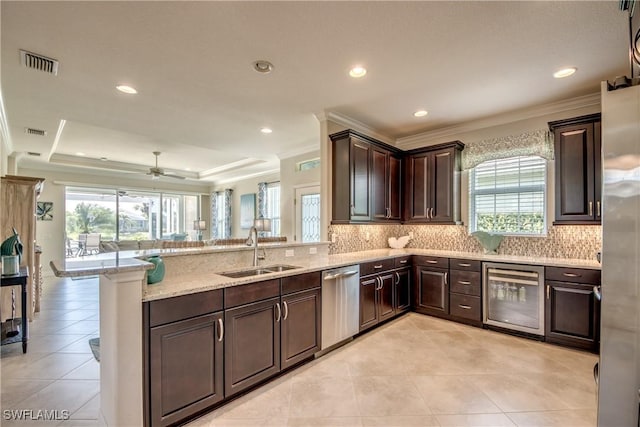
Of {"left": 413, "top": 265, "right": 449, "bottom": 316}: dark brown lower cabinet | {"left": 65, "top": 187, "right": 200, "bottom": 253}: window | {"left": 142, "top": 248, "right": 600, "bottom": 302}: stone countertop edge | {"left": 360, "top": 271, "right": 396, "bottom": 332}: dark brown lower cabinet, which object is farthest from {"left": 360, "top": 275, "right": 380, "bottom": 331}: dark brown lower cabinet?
{"left": 65, "top": 187, "right": 200, "bottom": 253}: window

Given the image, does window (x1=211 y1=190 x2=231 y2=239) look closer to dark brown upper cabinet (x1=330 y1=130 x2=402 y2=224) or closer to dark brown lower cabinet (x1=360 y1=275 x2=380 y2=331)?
dark brown upper cabinet (x1=330 y1=130 x2=402 y2=224)

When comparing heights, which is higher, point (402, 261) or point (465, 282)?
point (402, 261)

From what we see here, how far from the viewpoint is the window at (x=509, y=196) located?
384 cm

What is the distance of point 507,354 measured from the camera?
297 centimetres

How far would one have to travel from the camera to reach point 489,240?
4082 millimetres

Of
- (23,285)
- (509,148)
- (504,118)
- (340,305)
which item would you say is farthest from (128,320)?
(504,118)

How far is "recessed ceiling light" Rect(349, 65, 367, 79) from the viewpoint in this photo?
2711mm

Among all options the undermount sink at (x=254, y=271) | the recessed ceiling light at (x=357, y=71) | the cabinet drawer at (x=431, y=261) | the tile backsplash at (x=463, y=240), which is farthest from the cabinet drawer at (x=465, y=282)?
the recessed ceiling light at (x=357, y=71)

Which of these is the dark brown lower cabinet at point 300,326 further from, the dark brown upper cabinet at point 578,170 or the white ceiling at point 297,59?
the dark brown upper cabinet at point 578,170

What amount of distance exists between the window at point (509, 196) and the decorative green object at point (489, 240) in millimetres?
171

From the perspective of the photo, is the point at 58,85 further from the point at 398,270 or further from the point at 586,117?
the point at 586,117

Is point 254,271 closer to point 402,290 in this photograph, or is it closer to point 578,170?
point 402,290

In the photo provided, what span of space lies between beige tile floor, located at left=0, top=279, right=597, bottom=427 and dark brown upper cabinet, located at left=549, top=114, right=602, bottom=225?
151 cm

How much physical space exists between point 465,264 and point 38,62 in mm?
5022
